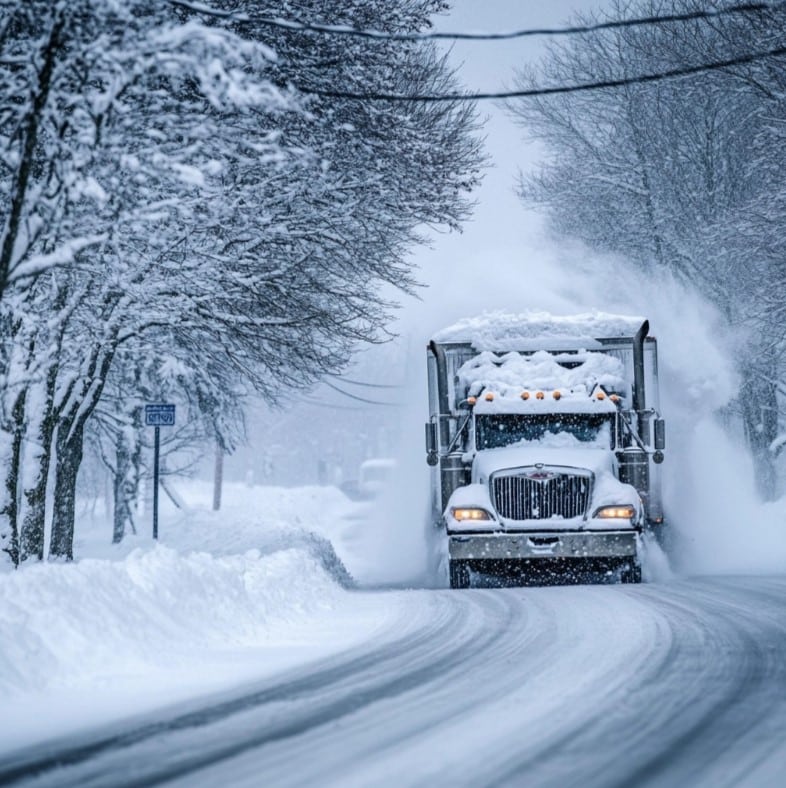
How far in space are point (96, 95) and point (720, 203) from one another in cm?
2213

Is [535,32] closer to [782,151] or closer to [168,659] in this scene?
→ [168,659]

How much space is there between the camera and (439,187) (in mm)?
14391

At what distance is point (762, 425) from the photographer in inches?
1043

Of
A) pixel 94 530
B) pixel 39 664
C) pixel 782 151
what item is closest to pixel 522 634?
pixel 39 664

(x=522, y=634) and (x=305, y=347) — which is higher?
(x=305, y=347)

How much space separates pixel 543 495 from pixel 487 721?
826 centimetres

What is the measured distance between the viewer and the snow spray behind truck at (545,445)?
44.0ft

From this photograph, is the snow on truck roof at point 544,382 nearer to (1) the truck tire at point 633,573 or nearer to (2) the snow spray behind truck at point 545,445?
(2) the snow spray behind truck at point 545,445

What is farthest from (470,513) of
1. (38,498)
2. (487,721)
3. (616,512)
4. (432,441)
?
(487,721)

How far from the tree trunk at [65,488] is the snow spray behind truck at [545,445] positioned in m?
5.27

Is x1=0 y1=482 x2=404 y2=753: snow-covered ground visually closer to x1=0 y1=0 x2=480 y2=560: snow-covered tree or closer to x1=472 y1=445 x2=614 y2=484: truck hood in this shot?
x1=0 y1=0 x2=480 y2=560: snow-covered tree

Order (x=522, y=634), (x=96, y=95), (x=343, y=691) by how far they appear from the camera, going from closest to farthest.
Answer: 1. (x=343, y=691)
2. (x=96, y=95)
3. (x=522, y=634)

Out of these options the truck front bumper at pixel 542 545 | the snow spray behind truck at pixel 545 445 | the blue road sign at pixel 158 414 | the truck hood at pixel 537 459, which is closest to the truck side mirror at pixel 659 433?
the snow spray behind truck at pixel 545 445

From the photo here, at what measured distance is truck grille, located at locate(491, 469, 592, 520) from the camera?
13523 millimetres
